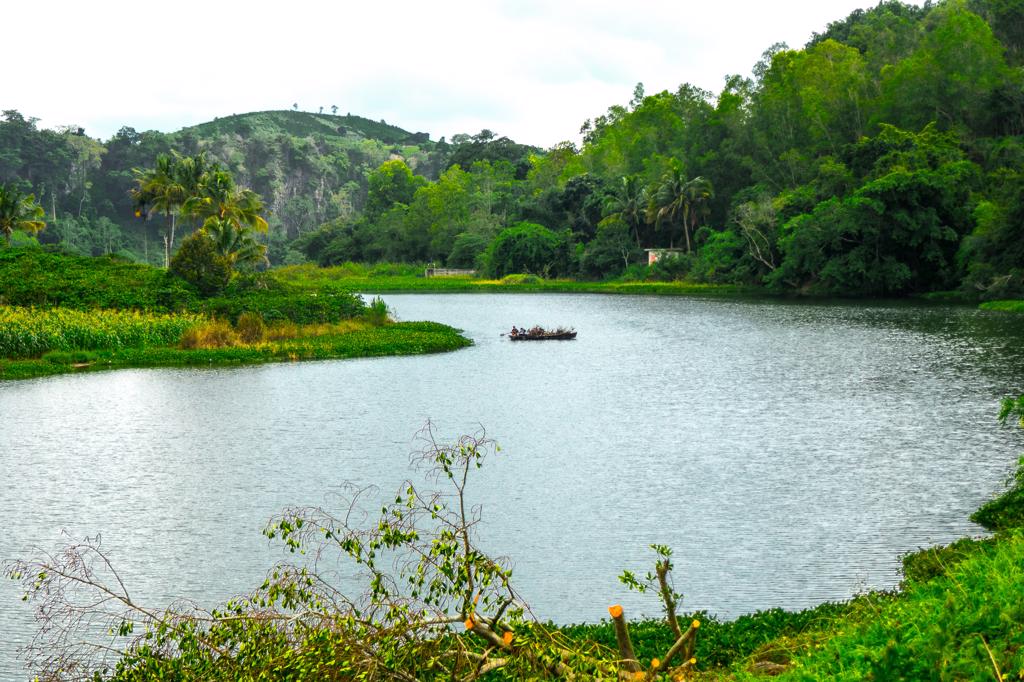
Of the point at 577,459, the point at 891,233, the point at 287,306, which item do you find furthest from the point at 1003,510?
the point at 891,233

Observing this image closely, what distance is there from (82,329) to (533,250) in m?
67.4

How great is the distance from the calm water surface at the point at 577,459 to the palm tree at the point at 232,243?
16632 millimetres

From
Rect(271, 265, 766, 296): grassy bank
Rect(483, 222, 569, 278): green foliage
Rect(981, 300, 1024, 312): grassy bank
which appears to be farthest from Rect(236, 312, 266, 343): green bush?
Rect(483, 222, 569, 278): green foliage

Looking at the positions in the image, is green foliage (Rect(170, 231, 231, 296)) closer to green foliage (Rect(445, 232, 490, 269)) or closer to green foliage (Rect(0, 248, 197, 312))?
green foliage (Rect(0, 248, 197, 312))

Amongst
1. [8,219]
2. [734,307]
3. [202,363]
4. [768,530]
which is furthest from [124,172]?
[768,530]

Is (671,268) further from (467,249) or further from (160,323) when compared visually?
(160,323)

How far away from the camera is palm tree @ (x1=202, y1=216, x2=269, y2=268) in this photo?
162 feet

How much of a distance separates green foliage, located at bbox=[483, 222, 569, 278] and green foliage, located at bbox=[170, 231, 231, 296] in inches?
2231

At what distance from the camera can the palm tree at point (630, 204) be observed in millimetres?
93375

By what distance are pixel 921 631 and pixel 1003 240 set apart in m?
55.2

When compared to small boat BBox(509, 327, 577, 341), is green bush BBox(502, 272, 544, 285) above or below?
above

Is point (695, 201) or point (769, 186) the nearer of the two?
point (769, 186)

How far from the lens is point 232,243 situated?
50.1 meters

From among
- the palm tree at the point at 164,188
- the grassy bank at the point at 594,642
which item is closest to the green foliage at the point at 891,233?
the palm tree at the point at 164,188
